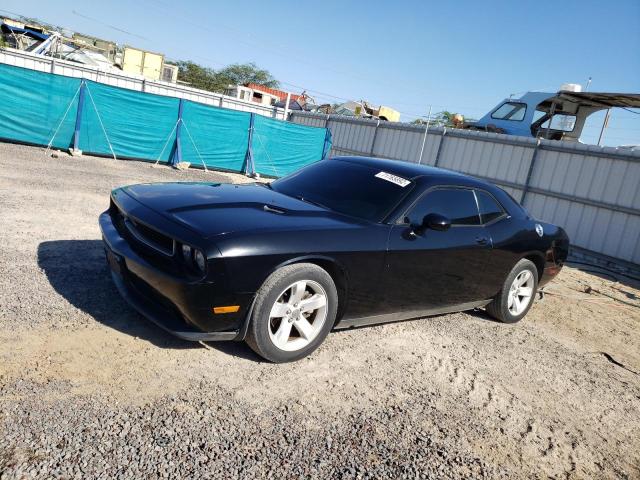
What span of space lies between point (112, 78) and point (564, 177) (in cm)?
1535

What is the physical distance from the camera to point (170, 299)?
3084mm

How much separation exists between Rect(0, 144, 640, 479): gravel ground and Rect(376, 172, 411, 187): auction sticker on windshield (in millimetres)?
1300

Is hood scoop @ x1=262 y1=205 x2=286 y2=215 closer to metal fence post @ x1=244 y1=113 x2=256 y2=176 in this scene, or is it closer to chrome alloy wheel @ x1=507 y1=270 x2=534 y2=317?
chrome alloy wheel @ x1=507 y1=270 x2=534 y2=317

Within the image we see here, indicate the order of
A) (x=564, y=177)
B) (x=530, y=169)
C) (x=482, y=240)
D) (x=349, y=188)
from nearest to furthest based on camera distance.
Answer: (x=349, y=188) < (x=482, y=240) < (x=564, y=177) < (x=530, y=169)

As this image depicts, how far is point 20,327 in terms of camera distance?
3.27m

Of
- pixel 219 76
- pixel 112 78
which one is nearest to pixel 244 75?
pixel 219 76

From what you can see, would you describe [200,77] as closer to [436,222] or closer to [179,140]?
[179,140]

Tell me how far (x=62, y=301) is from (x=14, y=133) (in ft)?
34.3

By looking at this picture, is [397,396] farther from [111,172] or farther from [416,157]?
[416,157]

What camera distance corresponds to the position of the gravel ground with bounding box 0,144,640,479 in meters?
2.42

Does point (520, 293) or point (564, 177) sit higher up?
point (564, 177)

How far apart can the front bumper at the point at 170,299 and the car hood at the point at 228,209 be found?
341 millimetres

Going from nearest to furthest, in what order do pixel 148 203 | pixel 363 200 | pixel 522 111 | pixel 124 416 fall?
1. pixel 124 416
2. pixel 148 203
3. pixel 363 200
4. pixel 522 111

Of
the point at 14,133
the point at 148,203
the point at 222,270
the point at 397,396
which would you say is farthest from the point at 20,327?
the point at 14,133
